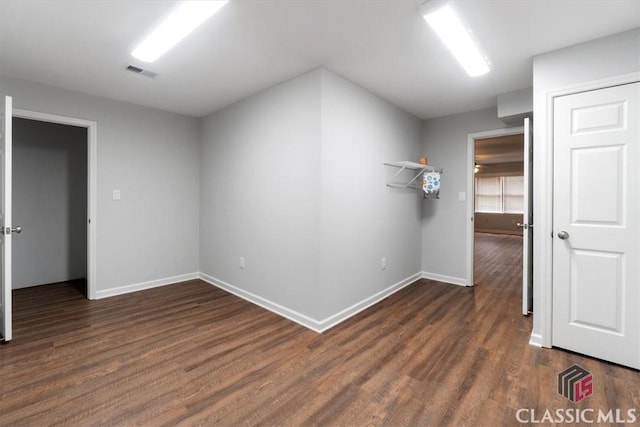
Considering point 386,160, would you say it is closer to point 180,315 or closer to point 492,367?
point 492,367

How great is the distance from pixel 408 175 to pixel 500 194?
856 cm

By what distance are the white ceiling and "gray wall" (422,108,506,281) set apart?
2.79ft

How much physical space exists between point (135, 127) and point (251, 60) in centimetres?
217

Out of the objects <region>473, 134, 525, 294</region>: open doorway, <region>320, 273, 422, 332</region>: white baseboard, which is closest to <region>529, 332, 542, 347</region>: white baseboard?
<region>320, 273, 422, 332</region>: white baseboard

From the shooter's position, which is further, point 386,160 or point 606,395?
point 386,160

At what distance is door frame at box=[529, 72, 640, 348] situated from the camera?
240 centimetres

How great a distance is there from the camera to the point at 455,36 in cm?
218

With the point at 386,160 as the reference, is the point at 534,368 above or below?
below

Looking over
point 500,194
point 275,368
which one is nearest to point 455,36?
point 275,368

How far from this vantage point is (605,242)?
221cm

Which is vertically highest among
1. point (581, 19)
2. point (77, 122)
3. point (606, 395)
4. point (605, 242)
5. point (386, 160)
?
point (581, 19)

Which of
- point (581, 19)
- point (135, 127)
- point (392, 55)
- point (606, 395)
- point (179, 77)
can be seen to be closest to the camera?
point (606, 395)

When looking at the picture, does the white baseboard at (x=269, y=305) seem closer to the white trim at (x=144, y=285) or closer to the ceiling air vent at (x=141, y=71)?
the white trim at (x=144, y=285)

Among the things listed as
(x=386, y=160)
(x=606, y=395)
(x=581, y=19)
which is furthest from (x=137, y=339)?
(x=581, y=19)
